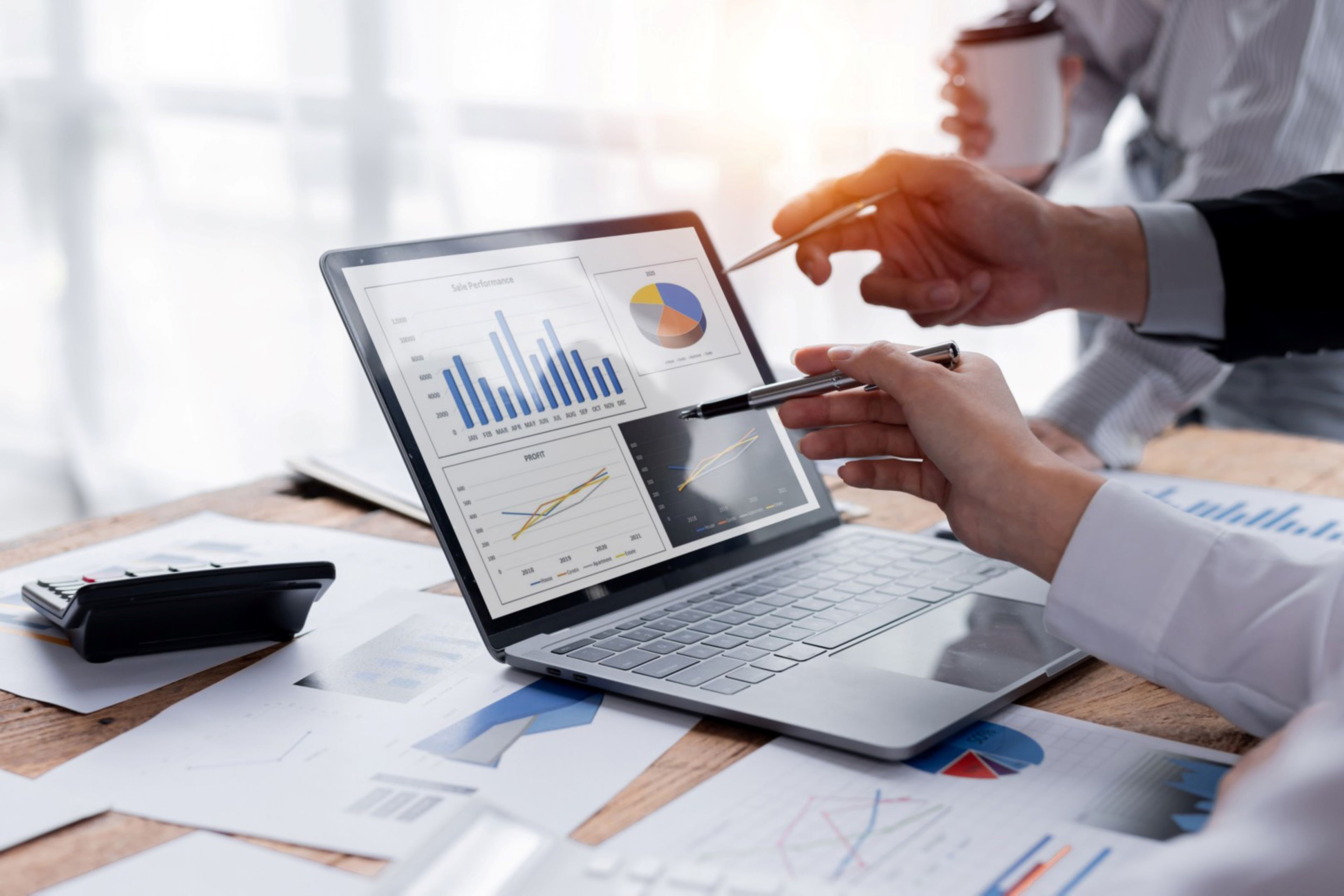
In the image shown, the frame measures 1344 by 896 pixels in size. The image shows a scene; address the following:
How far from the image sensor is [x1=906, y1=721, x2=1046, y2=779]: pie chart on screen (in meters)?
0.52

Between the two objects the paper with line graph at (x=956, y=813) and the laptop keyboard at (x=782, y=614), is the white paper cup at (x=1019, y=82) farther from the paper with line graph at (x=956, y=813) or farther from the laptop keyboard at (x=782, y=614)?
the paper with line graph at (x=956, y=813)

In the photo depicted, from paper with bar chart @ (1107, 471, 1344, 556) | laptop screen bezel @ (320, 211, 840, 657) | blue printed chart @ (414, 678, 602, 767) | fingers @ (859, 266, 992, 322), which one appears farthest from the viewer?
fingers @ (859, 266, 992, 322)

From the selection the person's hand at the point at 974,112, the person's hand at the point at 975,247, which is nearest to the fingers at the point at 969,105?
the person's hand at the point at 974,112

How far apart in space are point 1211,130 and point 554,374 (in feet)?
3.30

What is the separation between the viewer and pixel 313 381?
2.54 metres

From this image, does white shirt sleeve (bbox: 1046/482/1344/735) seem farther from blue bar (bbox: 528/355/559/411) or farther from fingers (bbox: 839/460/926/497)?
blue bar (bbox: 528/355/559/411)

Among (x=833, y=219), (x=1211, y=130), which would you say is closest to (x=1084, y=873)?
(x=833, y=219)

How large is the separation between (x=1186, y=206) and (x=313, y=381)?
6.61 ft

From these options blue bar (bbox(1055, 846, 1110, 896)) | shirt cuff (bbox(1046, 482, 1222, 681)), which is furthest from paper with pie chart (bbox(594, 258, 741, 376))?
blue bar (bbox(1055, 846, 1110, 896))

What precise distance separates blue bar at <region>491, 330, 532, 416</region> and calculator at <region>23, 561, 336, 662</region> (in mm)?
166

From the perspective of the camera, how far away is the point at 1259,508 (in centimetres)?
99

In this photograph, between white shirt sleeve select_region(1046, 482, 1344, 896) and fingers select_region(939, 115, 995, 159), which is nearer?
white shirt sleeve select_region(1046, 482, 1344, 896)

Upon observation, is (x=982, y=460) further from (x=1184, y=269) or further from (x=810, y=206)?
(x=1184, y=269)

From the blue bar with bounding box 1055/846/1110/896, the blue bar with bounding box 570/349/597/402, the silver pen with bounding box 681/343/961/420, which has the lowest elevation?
the blue bar with bounding box 1055/846/1110/896
